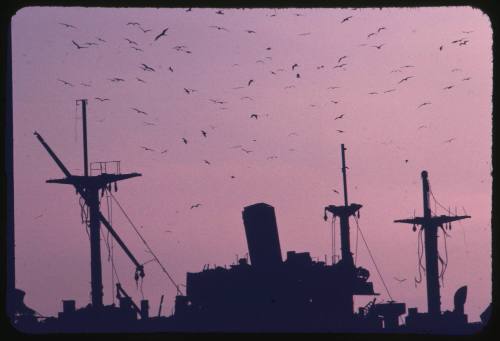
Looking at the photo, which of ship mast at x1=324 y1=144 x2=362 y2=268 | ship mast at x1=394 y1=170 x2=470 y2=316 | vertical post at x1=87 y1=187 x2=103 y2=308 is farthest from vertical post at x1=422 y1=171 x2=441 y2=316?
vertical post at x1=87 y1=187 x2=103 y2=308

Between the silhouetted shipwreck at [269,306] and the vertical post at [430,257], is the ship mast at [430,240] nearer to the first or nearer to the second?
the vertical post at [430,257]

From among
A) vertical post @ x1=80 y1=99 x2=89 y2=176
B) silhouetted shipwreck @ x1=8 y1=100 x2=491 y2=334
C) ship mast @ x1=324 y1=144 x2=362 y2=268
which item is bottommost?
silhouetted shipwreck @ x1=8 y1=100 x2=491 y2=334

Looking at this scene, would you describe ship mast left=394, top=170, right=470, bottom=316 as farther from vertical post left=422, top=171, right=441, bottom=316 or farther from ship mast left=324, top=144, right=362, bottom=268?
ship mast left=324, top=144, right=362, bottom=268

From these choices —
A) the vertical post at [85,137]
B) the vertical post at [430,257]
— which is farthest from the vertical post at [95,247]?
the vertical post at [430,257]

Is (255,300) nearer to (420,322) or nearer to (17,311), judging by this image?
(420,322)

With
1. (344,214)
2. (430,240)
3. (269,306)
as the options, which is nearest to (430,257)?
(430,240)

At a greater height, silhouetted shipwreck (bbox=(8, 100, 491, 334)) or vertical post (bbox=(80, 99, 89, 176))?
vertical post (bbox=(80, 99, 89, 176))
